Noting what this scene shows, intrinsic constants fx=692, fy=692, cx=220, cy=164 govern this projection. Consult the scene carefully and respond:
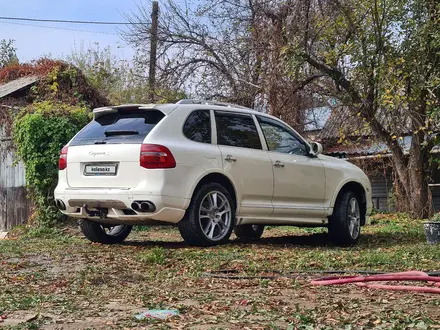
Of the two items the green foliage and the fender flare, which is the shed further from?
the fender flare

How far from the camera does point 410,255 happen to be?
7664 millimetres

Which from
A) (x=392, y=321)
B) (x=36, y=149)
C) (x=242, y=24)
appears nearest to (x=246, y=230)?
(x=36, y=149)

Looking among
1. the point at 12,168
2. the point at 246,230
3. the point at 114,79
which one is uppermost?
the point at 114,79

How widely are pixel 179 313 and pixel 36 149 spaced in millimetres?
8529

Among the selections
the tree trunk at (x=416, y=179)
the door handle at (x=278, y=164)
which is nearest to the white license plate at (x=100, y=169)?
the door handle at (x=278, y=164)

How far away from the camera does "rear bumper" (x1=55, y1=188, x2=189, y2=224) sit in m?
7.76

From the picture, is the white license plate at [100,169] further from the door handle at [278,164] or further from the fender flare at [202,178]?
the door handle at [278,164]

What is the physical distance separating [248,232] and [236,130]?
2.44 m

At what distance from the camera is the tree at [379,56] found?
45.2 feet

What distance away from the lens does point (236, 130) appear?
8.97m

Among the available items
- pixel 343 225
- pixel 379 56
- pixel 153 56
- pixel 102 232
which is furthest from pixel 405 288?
pixel 153 56

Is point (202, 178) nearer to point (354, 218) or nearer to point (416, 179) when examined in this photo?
point (354, 218)

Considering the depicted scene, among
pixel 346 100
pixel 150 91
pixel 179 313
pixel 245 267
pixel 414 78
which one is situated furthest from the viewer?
pixel 150 91

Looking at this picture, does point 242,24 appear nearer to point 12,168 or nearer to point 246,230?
point 12,168
